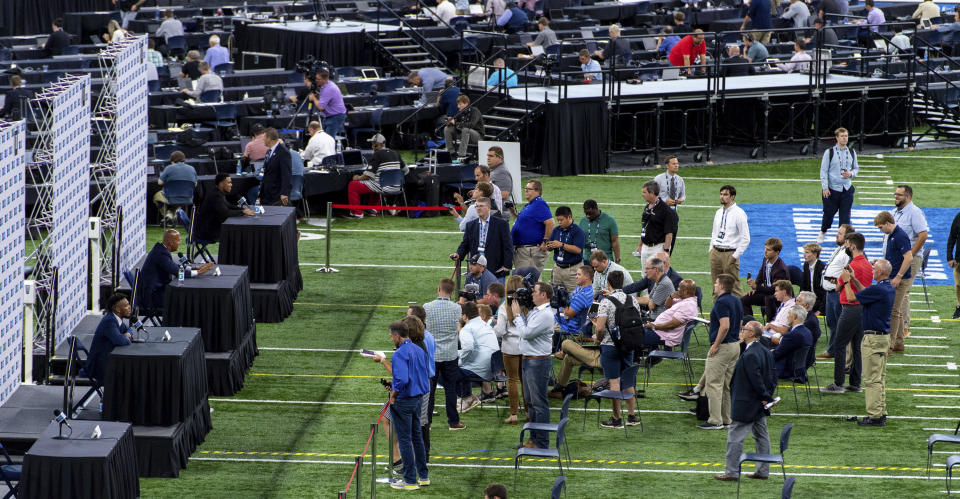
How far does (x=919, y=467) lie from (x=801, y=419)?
5.13 ft

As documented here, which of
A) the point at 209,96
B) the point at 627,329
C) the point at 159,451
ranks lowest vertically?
the point at 159,451

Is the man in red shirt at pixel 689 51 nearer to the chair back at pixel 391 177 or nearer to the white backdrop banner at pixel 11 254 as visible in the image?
the chair back at pixel 391 177

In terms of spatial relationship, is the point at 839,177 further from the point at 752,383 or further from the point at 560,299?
the point at 752,383

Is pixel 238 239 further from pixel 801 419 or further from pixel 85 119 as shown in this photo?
pixel 801 419

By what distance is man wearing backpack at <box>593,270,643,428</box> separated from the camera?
14102 millimetres

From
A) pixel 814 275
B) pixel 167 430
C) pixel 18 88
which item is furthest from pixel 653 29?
pixel 167 430

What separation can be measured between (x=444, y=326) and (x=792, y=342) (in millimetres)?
3604

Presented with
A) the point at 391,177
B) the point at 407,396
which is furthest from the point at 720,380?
the point at 391,177

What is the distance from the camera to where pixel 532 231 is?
17.8 metres

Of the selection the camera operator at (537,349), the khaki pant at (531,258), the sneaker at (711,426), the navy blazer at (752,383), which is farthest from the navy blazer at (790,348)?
the khaki pant at (531,258)

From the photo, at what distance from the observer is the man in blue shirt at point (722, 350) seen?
14211mm

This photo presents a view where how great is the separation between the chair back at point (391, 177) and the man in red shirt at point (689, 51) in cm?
825

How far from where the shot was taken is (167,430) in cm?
1322

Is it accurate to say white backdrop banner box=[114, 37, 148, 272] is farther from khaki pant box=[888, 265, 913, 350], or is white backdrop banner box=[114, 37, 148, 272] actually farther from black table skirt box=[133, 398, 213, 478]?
khaki pant box=[888, 265, 913, 350]
